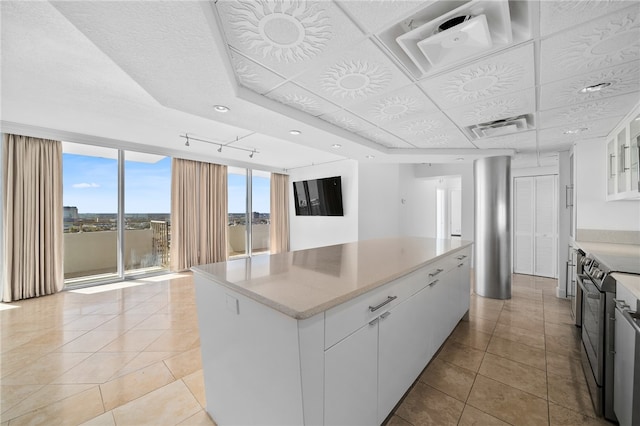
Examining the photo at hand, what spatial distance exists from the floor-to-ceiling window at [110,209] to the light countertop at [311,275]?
396cm

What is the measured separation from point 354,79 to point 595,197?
3.51 meters

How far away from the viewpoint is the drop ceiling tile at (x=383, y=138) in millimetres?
2963

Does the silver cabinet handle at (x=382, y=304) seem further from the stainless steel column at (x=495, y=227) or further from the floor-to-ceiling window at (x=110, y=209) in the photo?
the floor-to-ceiling window at (x=110, y=209)

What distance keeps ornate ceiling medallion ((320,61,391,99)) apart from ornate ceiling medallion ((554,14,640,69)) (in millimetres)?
960

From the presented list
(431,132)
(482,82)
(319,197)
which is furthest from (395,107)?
(319,197)

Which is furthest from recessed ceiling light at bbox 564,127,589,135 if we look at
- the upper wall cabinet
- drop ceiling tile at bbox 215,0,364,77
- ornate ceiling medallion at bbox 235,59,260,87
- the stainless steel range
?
ornate ceiling medallion at bbox 235,59,260,87

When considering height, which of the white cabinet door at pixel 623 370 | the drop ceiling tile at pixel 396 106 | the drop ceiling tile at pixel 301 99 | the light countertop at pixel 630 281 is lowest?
the white cabinet door at pixel 623 370

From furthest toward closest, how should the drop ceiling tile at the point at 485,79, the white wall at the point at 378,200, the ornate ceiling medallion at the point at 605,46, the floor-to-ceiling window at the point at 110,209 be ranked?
the white wall at the point at 378,200
the floor-to-ceiling window at the point at 110,209
the drop ceiling tile at the point at 485,79
the ornate ceiling medallion at the point at 605,46

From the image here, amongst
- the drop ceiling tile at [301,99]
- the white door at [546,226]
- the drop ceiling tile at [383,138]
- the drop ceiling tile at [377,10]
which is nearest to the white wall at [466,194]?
the white door at [546,226]

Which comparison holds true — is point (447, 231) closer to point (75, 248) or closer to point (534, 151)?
point (534, 151)

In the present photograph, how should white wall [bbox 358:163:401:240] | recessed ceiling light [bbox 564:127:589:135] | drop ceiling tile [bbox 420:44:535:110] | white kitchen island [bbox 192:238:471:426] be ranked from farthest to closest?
white wall [bbox 358:163:401:240] < recessed ceiling light [bbox 564:127:589:135] < drop ceiling tile [bbox 420:44:535:110] < white kitchen island [bbox 192:238:471:426]

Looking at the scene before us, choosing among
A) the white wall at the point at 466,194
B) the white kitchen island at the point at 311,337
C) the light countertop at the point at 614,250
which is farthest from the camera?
the white wall at the point at 466,194

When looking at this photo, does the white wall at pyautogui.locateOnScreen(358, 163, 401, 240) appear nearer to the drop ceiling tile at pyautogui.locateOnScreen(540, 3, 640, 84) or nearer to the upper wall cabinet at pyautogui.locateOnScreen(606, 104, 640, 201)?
the upper wall cabinet at pyautogui.locateOnScreen(606, 104, 640, 201)

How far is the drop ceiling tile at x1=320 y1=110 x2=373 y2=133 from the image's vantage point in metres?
2.40
